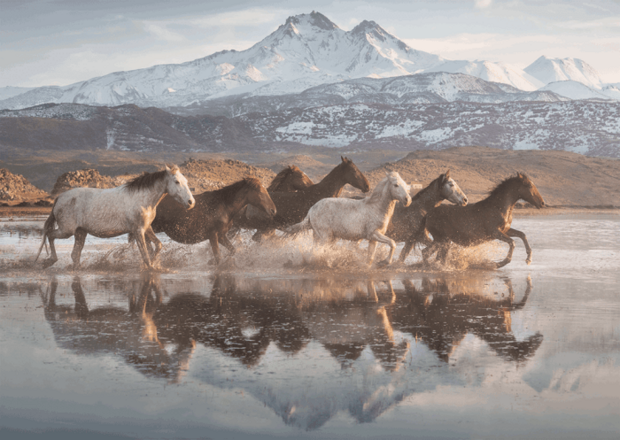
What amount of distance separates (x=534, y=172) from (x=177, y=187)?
43824 mm

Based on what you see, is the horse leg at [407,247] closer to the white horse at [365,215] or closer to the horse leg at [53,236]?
the white horse at [365,215]

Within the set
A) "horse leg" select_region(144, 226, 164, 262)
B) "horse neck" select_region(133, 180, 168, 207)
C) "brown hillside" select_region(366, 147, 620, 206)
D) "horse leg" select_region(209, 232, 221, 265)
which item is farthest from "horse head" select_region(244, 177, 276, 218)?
"brown hillside" select_region(366, 147, 620, 206)

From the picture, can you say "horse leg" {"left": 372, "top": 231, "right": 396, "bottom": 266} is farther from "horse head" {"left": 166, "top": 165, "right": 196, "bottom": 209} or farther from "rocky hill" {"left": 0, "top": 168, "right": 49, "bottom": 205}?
"rocky hill" {"left": 0, "top": 168, "right": 49, "bottom": 205}

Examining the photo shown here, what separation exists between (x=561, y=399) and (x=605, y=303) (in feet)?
14.6

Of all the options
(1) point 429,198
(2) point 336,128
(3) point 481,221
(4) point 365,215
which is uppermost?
(2) point 336,128

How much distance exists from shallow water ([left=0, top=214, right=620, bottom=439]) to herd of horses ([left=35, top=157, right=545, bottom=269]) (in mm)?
939

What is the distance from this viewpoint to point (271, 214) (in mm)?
13031

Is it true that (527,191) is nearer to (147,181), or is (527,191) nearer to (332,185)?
(332,185)

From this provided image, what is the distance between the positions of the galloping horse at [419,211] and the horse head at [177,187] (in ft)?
12.4

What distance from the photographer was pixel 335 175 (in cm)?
1449

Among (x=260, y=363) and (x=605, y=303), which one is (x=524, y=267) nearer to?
(x=605, y=303)

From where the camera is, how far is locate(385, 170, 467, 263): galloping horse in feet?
43.7

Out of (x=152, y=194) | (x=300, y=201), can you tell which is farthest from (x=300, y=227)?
(x=152, y=194)

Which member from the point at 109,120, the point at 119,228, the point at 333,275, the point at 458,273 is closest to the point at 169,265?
the point at 119,228
